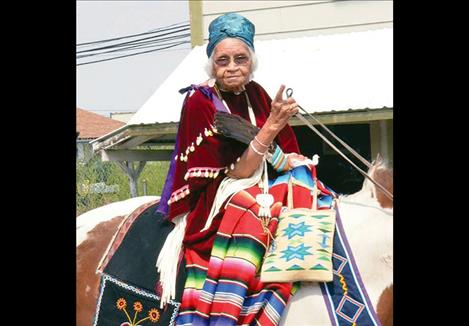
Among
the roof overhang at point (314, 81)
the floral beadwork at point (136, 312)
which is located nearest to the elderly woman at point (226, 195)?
the floral beadwork at point (136, 312)

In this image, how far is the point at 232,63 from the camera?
141 inches

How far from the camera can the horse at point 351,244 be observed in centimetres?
326

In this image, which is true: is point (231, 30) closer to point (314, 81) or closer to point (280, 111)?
point (280, 111)

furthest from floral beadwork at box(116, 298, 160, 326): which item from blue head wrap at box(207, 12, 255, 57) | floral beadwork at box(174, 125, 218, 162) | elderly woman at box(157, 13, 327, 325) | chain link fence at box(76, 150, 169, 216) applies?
chain link fence at box(76, 150, 169, 216)

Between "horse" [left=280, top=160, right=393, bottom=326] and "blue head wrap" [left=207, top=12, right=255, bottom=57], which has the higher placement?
"blue head wrap" [left=207, top=12, right=255, bottom=57]

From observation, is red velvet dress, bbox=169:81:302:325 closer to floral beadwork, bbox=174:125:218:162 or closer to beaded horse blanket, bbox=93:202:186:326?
floral beadwork, bbox=174:125:218:162

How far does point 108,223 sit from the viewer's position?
396cm

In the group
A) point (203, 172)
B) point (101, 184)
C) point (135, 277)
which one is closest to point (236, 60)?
point (203, 172)

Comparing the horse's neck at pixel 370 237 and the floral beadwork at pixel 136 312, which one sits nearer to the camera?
the horse's neck at pixel 370 237

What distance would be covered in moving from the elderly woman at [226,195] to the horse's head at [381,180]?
326 millimetres

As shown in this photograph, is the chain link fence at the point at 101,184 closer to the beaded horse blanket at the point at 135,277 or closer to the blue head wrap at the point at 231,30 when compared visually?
the beaded horse blanket at the point at 135,277

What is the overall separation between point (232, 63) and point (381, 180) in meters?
0.89

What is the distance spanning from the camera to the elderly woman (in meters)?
3.29
